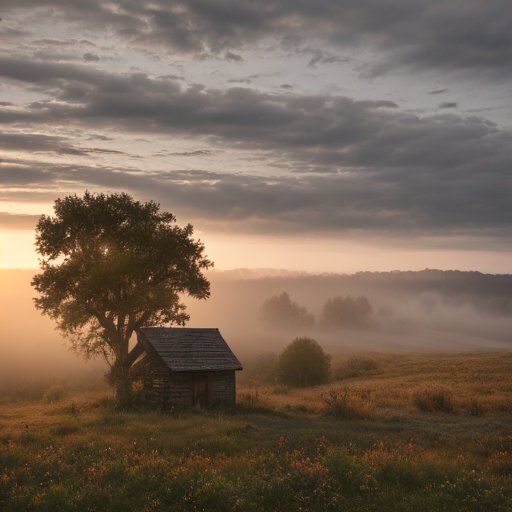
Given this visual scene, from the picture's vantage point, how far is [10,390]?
37.2m

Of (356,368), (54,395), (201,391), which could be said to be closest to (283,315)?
(356,368)

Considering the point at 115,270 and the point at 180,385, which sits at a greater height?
the point at 115,270

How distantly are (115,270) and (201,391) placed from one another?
9.14 m

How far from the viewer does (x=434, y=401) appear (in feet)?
82.9

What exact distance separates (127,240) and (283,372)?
2668 cm

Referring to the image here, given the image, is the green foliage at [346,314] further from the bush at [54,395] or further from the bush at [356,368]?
the bush at [54,395]

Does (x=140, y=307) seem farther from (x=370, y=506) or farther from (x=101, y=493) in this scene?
(x=370, y=506)

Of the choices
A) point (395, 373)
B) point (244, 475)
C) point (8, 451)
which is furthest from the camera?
point (395, 373)

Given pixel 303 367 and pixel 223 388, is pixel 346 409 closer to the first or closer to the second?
pixel 223 388

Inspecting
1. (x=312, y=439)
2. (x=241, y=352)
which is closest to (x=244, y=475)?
(x=312, y=439)

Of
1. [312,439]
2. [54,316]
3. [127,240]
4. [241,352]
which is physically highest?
[127,240]

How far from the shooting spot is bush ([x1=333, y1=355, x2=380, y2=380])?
172 feet

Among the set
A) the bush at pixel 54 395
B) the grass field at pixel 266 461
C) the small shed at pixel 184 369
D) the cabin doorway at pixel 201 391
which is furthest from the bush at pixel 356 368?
the bush at pixel 54 395

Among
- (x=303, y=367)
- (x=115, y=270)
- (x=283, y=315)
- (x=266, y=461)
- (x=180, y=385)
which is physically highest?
(x=115, y=270)
